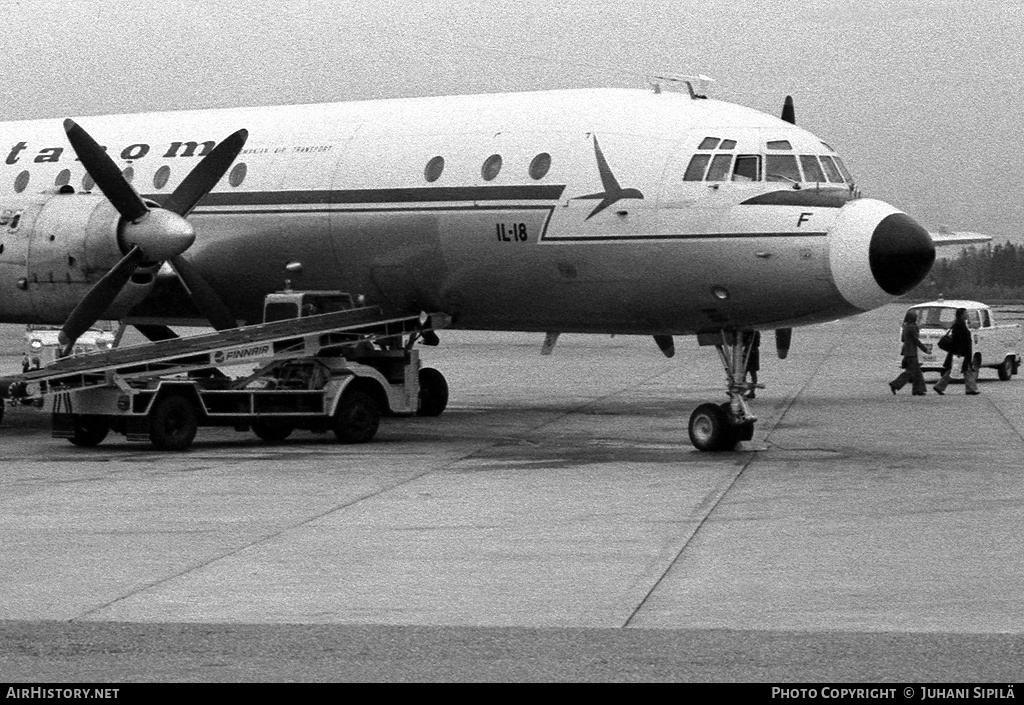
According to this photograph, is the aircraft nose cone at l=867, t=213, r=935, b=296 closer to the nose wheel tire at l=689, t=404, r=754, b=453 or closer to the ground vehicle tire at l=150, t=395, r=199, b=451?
the nose wheel tire at l=689, t=404, r=754, b=453

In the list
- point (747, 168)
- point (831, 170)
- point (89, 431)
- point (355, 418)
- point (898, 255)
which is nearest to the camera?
point (898, 255)

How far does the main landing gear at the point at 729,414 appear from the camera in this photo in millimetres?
22578

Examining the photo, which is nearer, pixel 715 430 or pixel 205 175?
pixel 715 430

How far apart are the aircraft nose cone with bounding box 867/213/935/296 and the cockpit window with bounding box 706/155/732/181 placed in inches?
90.3

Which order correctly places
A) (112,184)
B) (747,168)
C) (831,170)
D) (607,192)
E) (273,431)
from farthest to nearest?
(273,431)
(112,184)
(607,192)
(831,170)
(747,168)

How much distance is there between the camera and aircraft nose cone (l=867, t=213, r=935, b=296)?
21.2 meters

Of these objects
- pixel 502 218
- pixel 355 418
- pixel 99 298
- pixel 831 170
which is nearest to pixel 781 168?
pixel 831 170

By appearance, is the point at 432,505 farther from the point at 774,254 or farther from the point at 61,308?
the point at 61,308

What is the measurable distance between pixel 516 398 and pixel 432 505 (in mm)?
17441

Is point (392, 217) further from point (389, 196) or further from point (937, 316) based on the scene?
point (937, 316)

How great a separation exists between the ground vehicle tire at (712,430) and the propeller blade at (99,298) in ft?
27.7

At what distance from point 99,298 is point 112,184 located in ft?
5.53

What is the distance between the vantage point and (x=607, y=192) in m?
23.1

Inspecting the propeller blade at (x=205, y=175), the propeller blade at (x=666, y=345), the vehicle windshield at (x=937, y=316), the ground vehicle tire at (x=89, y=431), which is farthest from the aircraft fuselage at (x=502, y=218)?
the vehicle windshield at (x=937, y=316)
